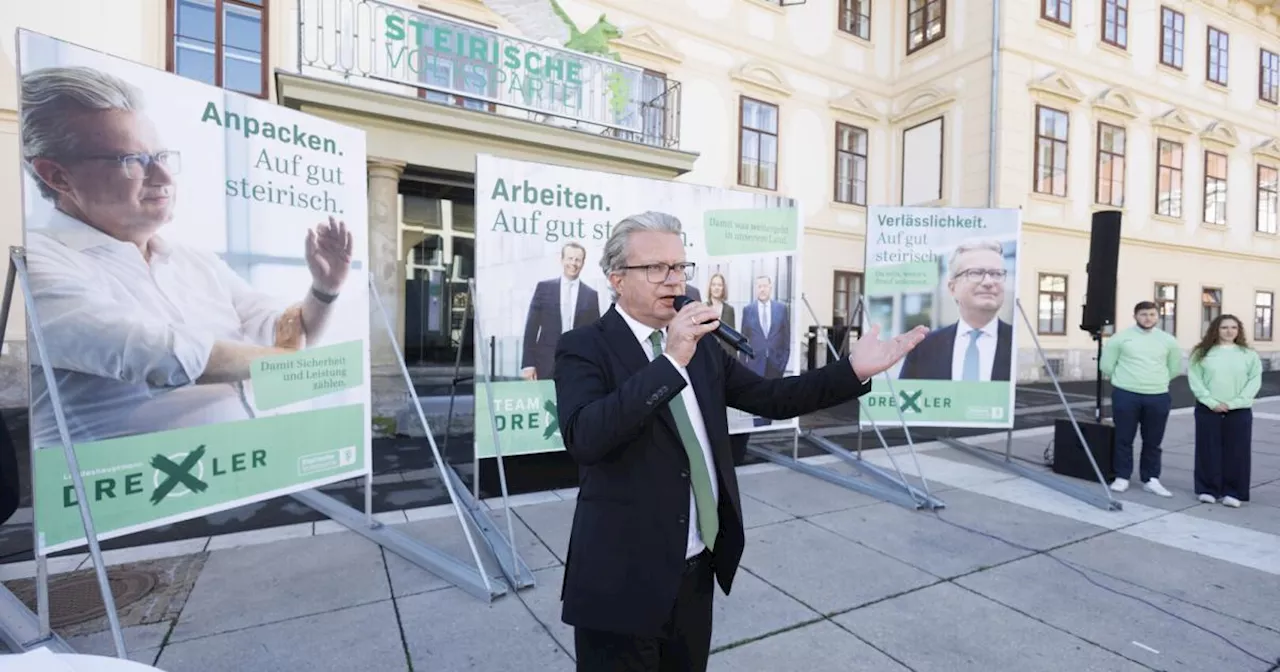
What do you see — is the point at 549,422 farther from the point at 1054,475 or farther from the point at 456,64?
the point at 456,64

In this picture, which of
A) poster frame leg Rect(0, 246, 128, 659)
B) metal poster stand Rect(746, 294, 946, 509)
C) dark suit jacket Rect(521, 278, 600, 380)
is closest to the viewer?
poster frame leg Rect(0, 246, 128, 659)

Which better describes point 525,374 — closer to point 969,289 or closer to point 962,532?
point 962,532

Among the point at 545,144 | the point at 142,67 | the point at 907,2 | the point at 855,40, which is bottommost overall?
the point at 142,67

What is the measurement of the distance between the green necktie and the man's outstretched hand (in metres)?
0.57

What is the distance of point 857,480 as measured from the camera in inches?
224

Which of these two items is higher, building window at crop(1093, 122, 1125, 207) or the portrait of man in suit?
building window at crop(1093, 122, 1125, 207)

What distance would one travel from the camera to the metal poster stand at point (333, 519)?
7.88 feet

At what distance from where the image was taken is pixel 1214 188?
714 inches

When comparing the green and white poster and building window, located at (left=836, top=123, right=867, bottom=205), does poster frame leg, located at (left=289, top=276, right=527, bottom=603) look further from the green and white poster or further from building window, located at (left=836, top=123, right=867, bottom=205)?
building window, located at (left=836, top=123, right=867, bottom=205)

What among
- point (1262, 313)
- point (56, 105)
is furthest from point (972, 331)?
point (1262, 313)

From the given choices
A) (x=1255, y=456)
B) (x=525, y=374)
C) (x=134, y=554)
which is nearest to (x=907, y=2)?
(x=1255, y=456)

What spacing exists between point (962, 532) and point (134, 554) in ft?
18.2

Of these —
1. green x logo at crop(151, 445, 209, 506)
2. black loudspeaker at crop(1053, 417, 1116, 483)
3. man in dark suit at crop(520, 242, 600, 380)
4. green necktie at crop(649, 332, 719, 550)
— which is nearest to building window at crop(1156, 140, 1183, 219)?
black loudspeaker at crop(1053, 417, 1116, 483)

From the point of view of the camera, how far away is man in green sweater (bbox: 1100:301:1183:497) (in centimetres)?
558
